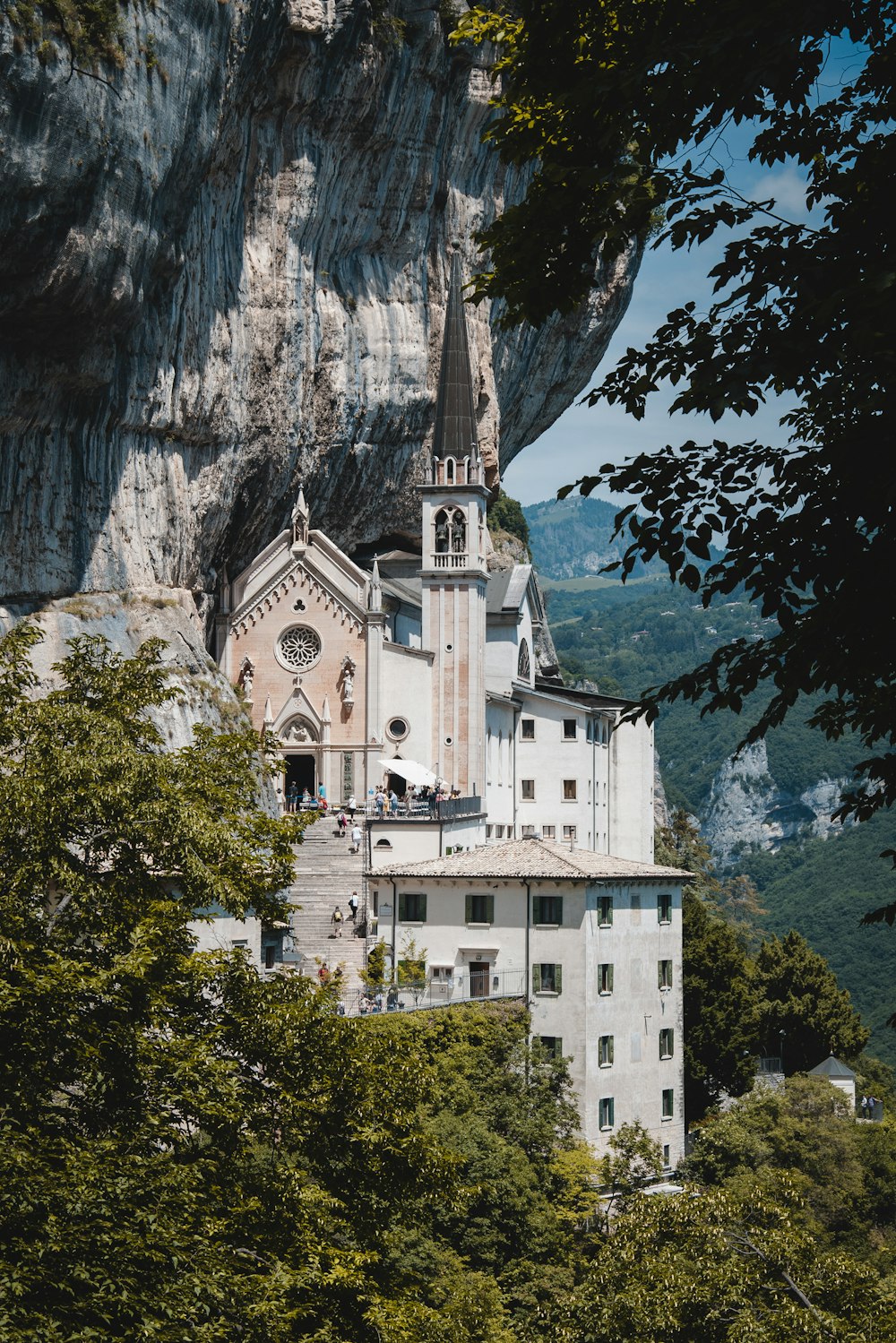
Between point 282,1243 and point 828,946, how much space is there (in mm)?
129574

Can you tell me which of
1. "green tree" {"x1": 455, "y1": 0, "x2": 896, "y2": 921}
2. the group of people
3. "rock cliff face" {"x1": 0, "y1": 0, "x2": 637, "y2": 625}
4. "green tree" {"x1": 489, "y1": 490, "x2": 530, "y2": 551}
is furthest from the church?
"green tree" {"x1": 489, "y1": 490, "x2": 530, "y2": 551}

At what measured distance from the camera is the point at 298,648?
225 ft

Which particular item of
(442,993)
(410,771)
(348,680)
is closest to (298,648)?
(348,680)

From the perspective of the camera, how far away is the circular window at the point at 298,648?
68562 mm

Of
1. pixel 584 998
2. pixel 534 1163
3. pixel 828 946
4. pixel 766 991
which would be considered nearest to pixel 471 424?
pixel 766 991

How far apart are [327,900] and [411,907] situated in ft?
9.90

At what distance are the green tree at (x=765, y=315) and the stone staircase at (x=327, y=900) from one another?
37634mm

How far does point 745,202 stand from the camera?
Result: 41.1 ft

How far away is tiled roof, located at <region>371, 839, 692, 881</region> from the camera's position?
5125 cm

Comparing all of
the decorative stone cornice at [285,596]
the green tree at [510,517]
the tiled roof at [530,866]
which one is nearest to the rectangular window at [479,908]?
the tiled roof at [530,866]

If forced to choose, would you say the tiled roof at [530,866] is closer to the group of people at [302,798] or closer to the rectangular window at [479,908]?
the rectangular window at [479,908]

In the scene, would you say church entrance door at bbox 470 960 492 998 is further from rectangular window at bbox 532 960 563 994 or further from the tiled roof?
the tiled roof

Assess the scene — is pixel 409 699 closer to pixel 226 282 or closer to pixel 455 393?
pixel 455 393

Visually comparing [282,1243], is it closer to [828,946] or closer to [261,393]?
[261,393]
